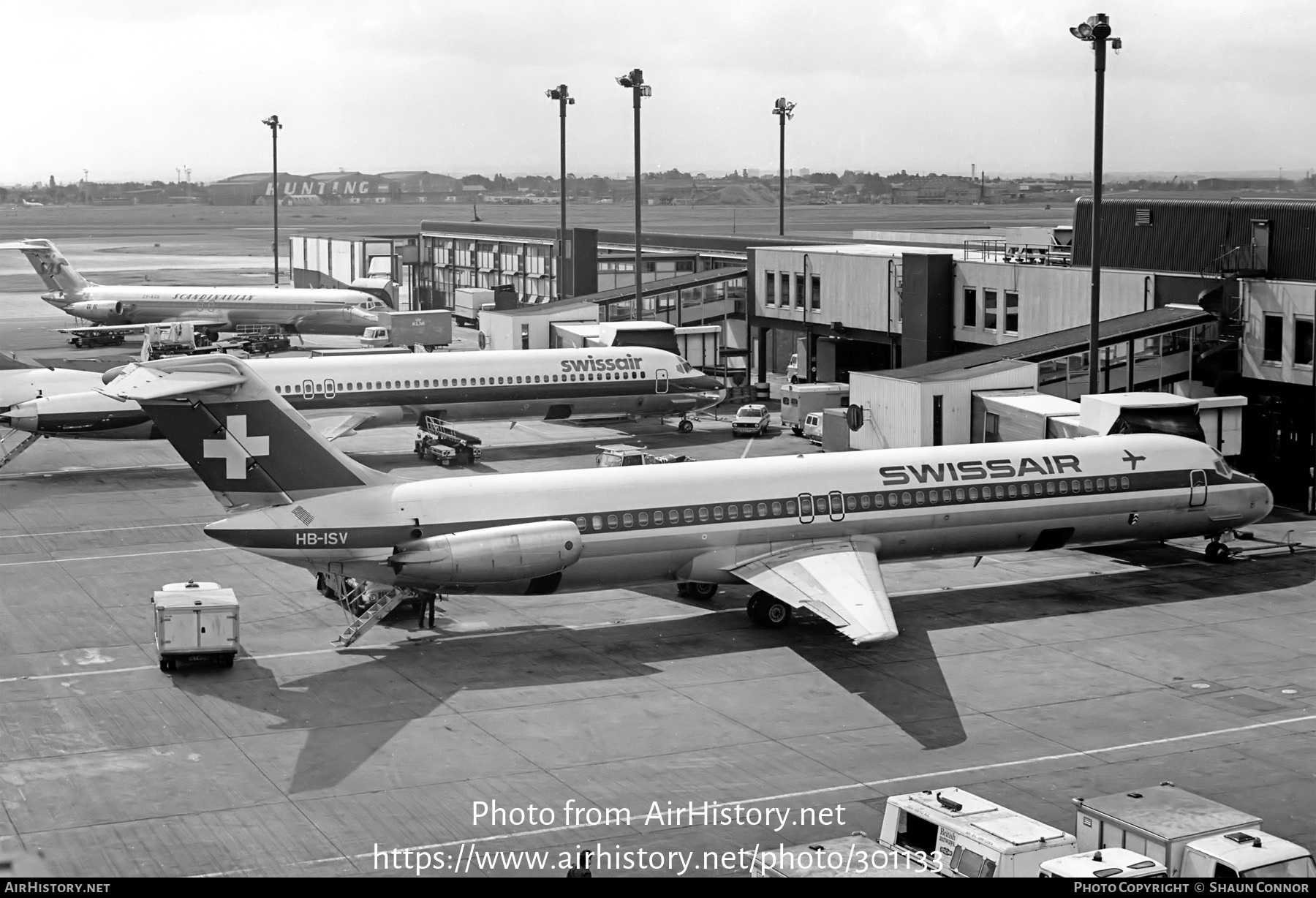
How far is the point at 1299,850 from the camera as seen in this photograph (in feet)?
64.0

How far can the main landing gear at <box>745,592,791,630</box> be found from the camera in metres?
34.7

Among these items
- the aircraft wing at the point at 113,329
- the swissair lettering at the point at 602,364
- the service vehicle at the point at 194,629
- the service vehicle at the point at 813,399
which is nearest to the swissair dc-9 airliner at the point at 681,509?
the service vehicle at the point at 194,629

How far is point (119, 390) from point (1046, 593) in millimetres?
22509

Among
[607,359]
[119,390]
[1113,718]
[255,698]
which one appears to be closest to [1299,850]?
[1113,718]

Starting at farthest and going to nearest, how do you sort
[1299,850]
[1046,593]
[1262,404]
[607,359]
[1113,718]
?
1. [607,359]
2. [1262,404]
3. [1046,593]
4. [1113,718]
5. [1299,850]

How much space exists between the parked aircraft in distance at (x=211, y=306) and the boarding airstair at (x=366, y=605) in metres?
68.3

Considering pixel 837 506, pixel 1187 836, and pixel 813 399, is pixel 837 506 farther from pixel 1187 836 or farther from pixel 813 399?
pixel 813 399

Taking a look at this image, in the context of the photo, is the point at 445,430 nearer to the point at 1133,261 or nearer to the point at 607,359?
the point at 607,359

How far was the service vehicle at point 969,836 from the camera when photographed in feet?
64.7

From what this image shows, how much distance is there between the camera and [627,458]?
165 feet

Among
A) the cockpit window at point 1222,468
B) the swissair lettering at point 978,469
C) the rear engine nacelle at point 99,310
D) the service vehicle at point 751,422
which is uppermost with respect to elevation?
the rear engine nacelle at point 99,310

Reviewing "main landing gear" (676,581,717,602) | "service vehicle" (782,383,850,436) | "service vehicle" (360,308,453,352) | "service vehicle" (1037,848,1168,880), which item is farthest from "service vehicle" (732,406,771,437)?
"service vehicle" (1037,848,1168,880)

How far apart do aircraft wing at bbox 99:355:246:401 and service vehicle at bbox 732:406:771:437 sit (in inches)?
1354

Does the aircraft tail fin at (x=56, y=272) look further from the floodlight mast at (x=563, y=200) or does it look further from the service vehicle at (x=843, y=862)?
the service vehicle at (x=843, y=862)
